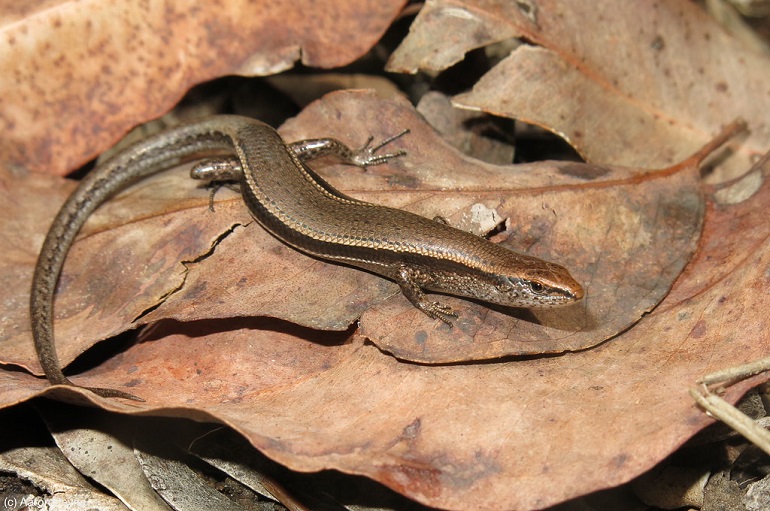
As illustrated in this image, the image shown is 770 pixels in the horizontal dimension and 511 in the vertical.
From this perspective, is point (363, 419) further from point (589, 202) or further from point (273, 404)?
point (589, 202)

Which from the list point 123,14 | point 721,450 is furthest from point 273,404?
point 123,14

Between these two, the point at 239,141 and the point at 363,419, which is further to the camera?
the point at 239,141

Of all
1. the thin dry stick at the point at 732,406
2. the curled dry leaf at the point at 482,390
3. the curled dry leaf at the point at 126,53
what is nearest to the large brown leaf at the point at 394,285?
the curled dry leaf at the point at 482,390

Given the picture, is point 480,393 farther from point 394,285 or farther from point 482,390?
point 394,285

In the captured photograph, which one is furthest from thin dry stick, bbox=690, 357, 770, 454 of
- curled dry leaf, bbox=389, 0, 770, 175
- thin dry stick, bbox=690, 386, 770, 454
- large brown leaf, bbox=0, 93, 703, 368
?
curled dry leaf, bbox=389, 0, 770, 175

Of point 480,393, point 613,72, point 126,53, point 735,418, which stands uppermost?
point 126,53

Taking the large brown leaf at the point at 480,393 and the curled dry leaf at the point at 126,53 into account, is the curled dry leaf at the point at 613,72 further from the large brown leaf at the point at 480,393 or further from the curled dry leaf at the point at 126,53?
the large brown leaf at the point at 480,393

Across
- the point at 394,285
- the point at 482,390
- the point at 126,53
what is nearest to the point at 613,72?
the point at 394,285
